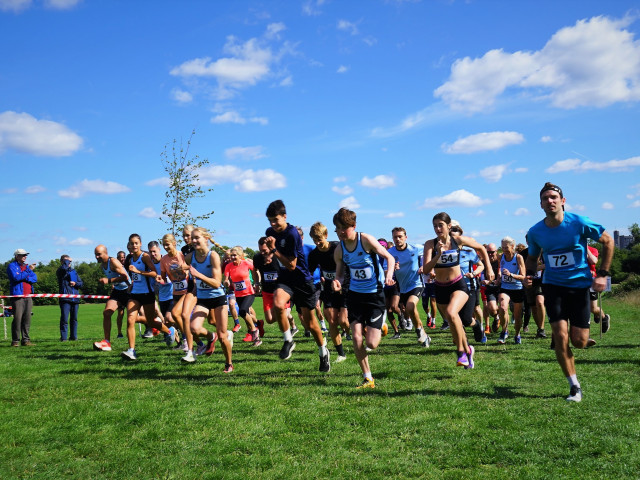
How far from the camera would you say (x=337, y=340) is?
31.5 ft

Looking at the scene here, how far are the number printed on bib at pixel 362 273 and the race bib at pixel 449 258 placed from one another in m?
1.54

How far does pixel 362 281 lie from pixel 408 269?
4.00 m

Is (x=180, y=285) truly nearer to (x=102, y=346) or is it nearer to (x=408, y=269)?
(x=102, y=346)

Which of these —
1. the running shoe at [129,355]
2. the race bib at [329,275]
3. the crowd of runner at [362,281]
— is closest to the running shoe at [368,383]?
the crowd of runner at [362,281]

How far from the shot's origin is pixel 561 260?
612cm

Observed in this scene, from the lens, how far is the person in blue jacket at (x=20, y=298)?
1362cm

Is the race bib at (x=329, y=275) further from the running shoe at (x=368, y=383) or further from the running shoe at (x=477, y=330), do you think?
the running shoe at (x=477, y=330)

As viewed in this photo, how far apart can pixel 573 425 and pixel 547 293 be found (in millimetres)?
1663

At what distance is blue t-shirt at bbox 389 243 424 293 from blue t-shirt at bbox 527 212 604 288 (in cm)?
487

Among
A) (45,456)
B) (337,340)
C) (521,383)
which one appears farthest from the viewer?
(337,340)

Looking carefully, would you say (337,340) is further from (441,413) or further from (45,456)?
(45,456)

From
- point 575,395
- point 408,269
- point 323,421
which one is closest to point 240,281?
point 408,269

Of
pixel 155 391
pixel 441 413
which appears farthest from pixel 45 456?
→ pixel 441 413

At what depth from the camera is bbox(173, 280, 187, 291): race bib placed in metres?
10.2
